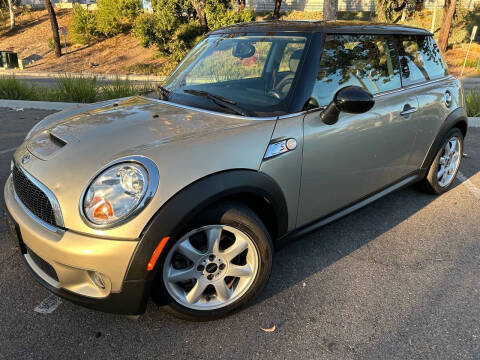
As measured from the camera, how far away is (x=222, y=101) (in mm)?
2539

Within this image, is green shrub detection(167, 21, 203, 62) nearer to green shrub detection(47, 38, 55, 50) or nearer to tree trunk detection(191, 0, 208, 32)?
tree trunk detection(191, 0, 208, 32)

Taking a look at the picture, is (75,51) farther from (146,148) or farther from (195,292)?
(195,292)

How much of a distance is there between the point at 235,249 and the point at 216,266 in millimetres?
143

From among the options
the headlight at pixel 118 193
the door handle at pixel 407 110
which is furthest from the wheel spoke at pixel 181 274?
A: the door handle at pixel 407 110

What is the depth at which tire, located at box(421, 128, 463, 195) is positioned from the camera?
3712 mm

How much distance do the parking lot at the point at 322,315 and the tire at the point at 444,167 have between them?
2.46 ft

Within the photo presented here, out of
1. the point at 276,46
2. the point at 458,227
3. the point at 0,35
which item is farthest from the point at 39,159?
the point at 0,35

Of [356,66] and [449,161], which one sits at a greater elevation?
[356,66]

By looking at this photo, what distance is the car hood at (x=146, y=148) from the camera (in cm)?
184

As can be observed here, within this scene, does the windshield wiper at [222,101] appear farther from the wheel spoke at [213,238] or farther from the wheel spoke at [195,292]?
the wheel spoke at [195,292]

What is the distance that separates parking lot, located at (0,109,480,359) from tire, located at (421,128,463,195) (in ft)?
2.46

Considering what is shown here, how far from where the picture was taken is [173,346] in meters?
2.01

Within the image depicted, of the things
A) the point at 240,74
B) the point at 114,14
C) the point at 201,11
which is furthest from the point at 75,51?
the point at 240,74

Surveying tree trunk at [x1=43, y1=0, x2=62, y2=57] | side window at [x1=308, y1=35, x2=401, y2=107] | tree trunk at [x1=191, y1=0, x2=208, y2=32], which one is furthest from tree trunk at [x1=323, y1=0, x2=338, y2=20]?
tree trunk at [x1=43, y1=0, x2=62, y2=57]
